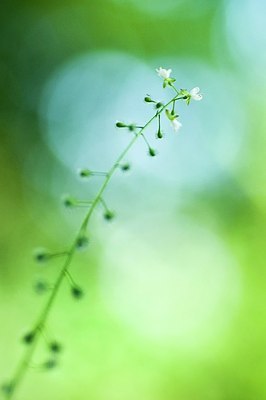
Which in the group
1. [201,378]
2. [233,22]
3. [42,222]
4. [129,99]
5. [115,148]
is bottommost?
[201,378]

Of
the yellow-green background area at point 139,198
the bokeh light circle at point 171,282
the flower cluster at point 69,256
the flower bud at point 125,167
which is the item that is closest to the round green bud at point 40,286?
the flower cluster at point 69,256

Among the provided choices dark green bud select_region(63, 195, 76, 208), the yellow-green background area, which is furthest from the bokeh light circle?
dark green bud select_region(63, 195, 76, 208)

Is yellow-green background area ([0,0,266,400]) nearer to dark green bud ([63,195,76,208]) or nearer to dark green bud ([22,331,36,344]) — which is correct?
dark green bud ([63,195,76,208])

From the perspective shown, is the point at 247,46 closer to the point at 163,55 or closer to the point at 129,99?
the point at 163,55

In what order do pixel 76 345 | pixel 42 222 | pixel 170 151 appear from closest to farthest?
pixel 76 345
pixel 42 222
pixel 170 151

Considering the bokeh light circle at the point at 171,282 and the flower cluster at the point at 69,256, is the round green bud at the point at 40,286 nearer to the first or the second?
the flower cluster at the point at 69,256

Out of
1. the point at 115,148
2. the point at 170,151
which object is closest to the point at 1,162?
the point at 115,148

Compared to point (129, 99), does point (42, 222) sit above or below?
below

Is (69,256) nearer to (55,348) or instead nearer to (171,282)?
(55,348)

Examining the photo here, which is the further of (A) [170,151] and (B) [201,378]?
(A) [170,151]

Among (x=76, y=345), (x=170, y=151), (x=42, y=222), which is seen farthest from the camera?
(x=170, y=151)
